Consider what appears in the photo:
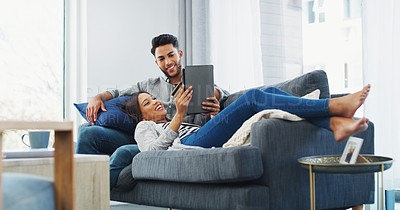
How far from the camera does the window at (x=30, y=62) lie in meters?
3.63

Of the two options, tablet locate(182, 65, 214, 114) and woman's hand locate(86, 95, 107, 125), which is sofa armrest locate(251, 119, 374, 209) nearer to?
tablet locate(182, 65, 214, 114)

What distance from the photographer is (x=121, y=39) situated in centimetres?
404

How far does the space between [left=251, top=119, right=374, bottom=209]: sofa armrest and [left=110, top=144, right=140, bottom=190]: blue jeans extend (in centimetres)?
81

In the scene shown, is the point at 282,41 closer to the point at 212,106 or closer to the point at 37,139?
the point at 212,106

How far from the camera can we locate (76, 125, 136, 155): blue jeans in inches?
105

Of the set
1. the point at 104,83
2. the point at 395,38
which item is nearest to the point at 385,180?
the point at 395,38

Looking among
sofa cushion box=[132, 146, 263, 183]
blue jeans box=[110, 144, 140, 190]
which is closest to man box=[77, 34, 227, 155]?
blue jeans box=[110, 144, 140, 190]

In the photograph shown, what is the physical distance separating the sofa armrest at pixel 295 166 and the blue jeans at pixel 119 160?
81 cm

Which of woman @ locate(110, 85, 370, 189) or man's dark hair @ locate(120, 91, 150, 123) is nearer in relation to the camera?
woman @ locate(110, 85, 370, 189)

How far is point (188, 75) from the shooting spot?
2609 mm

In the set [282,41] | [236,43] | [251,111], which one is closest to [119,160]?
[251,111]

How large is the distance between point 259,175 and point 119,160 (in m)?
0.86

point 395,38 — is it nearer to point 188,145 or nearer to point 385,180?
point 385,180

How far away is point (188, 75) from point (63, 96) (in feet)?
5.57
